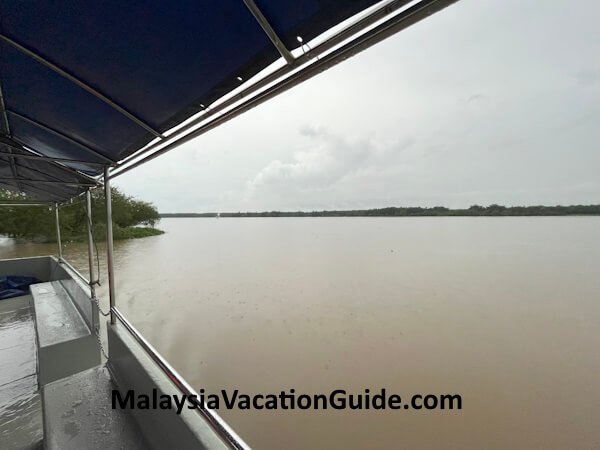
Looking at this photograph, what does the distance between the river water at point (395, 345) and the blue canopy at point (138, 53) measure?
111 inches

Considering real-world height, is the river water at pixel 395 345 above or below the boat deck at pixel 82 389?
below

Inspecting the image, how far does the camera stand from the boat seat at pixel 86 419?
1.06 metres

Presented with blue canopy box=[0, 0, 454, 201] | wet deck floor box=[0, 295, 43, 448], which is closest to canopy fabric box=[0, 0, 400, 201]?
blue canopy box=[0, 0, 454, 201]

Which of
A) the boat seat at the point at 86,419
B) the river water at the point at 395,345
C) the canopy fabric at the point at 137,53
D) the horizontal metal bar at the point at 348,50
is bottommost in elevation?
the river water at the point at 395,345

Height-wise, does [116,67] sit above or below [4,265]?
above

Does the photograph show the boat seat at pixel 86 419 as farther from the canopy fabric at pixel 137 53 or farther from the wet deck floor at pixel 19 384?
the canopy fabric at pixel 137 53

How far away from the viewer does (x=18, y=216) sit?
10414mm

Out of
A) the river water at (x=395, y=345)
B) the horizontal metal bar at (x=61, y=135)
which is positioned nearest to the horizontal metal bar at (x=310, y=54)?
the horizontal metal bar at (x=61, y=135)

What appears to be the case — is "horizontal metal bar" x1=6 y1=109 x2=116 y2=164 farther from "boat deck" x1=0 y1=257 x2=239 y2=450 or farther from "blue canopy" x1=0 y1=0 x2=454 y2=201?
"boat deck" x1=0 y1=257 x2=239 y2=450

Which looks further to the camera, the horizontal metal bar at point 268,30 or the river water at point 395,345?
the river water at point 395,345

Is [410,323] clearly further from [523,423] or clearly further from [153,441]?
[153,441]

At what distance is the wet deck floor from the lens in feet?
4.43

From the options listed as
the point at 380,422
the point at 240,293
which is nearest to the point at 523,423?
the point at 380,422

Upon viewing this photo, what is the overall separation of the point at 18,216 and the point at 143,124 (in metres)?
14.6
